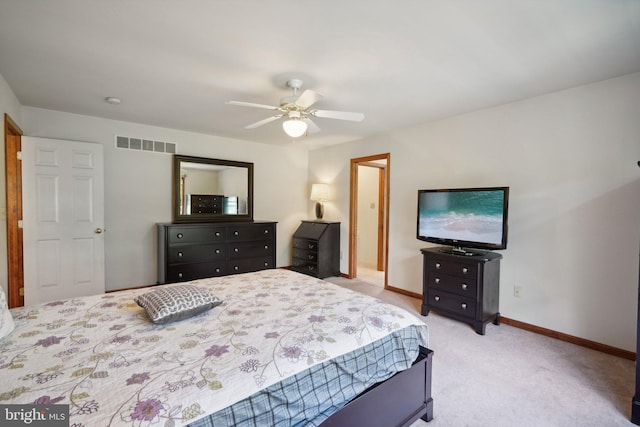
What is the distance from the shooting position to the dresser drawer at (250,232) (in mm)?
4500

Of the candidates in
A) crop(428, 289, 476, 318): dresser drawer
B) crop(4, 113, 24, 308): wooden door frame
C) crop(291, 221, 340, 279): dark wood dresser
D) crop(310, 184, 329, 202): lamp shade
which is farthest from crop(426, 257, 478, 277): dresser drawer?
crop(4, 113, 24, 308): wooden door frame

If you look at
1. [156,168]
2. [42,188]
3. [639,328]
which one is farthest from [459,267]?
[42,188]

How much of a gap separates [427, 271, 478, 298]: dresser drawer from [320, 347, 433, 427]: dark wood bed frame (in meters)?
1.48

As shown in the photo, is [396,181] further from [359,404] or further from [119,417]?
[119,417]

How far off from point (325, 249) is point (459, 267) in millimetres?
2359

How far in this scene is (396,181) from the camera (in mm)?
4348

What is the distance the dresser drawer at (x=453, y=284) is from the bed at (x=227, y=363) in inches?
57.2

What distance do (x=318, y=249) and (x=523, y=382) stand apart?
10.5 feet

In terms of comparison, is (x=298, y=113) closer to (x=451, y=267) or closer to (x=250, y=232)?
(x=451, y=267)

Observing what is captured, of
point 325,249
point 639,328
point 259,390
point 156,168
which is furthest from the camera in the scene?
point 325,249

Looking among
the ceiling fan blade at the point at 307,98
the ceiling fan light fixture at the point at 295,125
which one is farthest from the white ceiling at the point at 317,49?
the ceiling fan light fixture at the point at 295,125

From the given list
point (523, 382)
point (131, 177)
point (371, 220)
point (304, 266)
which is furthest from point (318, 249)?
point (523, 382)

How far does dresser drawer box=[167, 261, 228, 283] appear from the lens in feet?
13.0

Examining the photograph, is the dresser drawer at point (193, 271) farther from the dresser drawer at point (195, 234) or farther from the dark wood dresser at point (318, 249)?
the dark wood dresser at point (318, 249)
